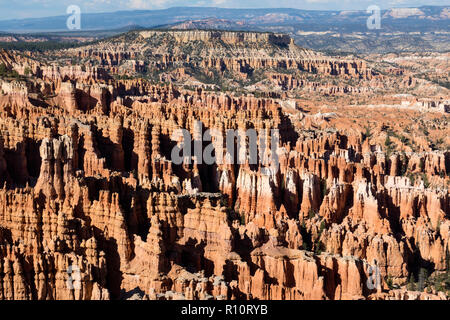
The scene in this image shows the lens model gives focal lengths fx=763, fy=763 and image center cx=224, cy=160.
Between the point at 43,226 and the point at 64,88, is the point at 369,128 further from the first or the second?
the point at 43,226

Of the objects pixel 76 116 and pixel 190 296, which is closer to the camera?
pixel 190 296

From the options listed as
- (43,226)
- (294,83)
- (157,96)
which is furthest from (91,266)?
(294,83)

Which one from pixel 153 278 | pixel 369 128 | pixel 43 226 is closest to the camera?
pixel 153 278

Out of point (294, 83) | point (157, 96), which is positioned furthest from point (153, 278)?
point (294, 83)
